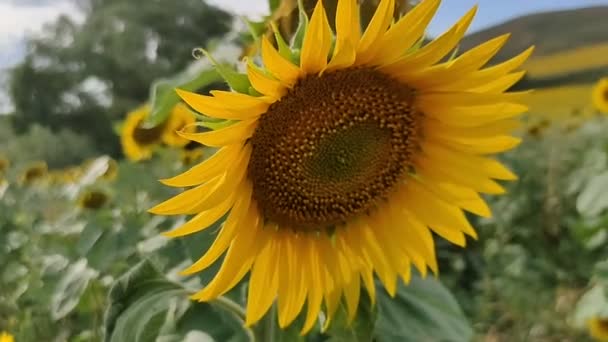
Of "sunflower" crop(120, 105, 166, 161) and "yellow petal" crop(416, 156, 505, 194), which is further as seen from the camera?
"sunflower" crop(120, 105, 166, 161)

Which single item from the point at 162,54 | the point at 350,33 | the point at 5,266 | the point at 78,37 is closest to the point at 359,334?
the point at 350,33

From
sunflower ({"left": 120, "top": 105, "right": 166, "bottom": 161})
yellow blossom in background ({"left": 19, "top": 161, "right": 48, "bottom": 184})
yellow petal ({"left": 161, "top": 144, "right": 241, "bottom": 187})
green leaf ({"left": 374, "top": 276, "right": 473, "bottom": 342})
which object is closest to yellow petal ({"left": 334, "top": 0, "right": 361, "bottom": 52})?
yellow petal ({"left": 161, "top": 144, "right": 241, "bottom": 187})

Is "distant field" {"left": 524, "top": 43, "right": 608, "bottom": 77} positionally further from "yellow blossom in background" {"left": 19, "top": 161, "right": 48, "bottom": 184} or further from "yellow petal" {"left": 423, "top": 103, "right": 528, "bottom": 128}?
"yellow petal" {"left": 423, "top": 103, "right": 528, "bottom": 128}

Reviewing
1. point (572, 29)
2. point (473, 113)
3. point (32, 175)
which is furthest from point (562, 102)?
point (473, 113)

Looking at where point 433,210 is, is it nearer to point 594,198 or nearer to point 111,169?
point 111,169

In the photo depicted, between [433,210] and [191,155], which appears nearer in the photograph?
[433,210]
